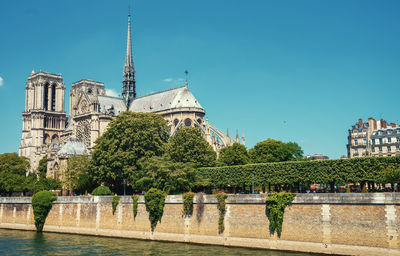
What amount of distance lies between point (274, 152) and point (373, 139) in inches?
813

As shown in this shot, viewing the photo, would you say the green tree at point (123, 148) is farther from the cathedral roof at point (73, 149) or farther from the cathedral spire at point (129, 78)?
the cathedral spire at point (129, 78)

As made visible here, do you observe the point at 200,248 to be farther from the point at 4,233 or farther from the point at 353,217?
the point at 4,233

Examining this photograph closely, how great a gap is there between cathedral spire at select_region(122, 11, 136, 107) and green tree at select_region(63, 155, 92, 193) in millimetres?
34527

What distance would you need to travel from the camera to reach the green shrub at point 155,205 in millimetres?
34938

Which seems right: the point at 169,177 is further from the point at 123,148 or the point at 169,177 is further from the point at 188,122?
the point at 188,122

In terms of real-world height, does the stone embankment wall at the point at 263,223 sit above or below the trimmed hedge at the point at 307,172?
below

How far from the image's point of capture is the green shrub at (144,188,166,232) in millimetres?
34938

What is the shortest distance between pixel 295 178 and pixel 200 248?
1034 centimetres

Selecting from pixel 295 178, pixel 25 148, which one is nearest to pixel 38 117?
pixel 25 148

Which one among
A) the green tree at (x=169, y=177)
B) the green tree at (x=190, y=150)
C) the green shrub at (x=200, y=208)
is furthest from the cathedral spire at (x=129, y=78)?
the green shrub at (x=200, y=208)

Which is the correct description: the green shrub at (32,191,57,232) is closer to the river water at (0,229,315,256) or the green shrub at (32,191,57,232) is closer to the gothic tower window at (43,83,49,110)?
the river water at (0,229,315,256)

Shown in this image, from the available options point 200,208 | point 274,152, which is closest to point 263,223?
point 200,208

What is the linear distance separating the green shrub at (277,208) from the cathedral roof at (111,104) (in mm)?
59921

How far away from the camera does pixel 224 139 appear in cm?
7694
